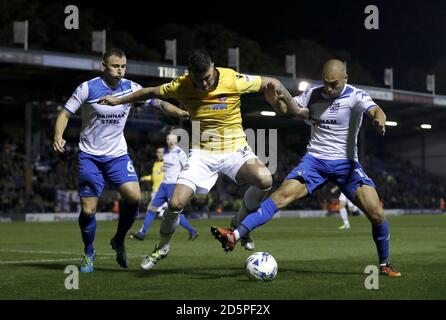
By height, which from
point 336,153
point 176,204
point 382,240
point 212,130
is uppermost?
point 212,130

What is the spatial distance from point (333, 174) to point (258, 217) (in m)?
1.06

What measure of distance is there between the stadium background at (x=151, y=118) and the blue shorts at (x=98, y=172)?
41.2 ft

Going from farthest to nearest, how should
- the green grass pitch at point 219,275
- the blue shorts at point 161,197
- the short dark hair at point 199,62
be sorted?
1. the blue shorts at point 161,197
2. the short dark hair at point 199,62
3. the green grass pitch at point 219,275

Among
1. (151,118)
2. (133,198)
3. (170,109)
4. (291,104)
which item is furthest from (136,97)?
(151,118)

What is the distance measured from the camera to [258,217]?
848 cm

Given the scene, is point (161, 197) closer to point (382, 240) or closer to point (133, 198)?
point (133, 198)

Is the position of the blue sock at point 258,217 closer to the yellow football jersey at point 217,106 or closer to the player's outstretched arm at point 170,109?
the yellow football jersey at point 217,106

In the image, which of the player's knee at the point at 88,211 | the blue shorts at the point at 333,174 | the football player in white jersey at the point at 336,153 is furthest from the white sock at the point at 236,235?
the player's knee at the point at 88,211

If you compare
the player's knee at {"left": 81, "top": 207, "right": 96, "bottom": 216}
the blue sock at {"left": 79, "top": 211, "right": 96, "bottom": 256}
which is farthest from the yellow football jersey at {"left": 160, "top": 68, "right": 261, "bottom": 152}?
the blue sock at {"left": 79, "top": 211, "right": 96, "bottom": 256}

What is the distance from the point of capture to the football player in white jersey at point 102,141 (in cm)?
946

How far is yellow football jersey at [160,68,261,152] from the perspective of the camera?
8.73 m

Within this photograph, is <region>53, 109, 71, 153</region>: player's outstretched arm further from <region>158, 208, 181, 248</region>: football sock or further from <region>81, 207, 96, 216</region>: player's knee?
<region>158, 208, 181, 248</region>: football sock
